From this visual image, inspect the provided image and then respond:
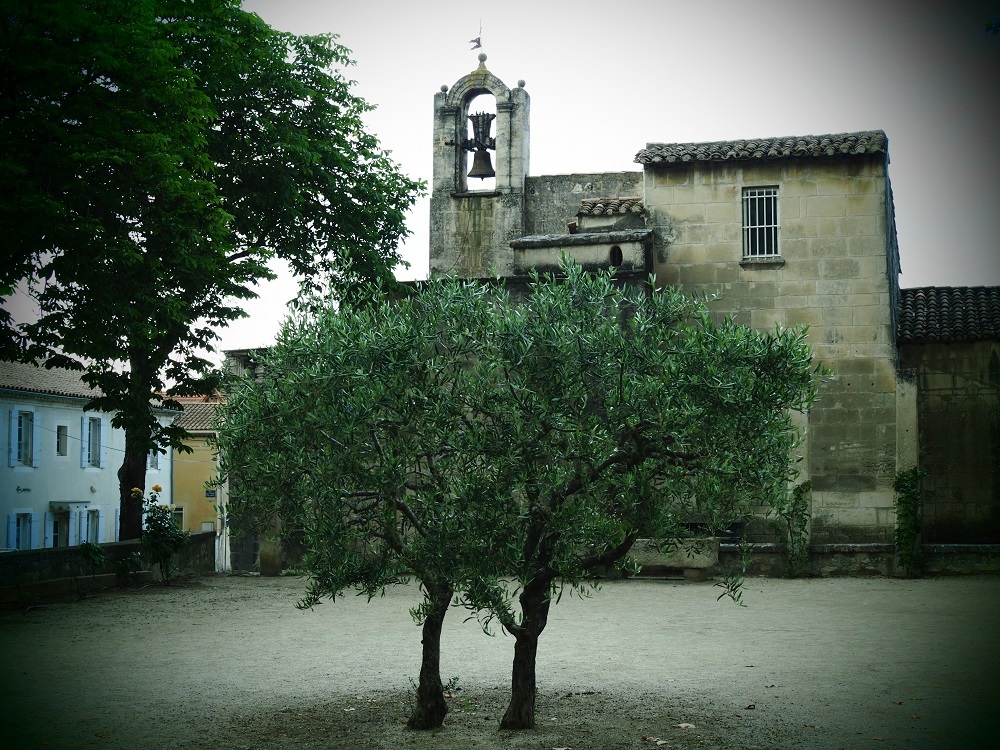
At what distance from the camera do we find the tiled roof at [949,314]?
2358cm

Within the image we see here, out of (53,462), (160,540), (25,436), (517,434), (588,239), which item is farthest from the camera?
(53,462)

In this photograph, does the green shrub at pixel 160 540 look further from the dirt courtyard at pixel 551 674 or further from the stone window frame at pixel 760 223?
the stone window frame at pixel 760 223

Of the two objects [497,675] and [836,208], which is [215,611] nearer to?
[497,675]

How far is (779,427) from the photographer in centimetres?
851

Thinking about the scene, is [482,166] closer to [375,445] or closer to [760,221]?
[760,221]

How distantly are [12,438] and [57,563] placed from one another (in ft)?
66.7

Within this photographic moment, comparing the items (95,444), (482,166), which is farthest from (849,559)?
(95,444)

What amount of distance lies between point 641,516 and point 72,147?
1290 cm

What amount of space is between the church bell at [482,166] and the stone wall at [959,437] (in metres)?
15.0

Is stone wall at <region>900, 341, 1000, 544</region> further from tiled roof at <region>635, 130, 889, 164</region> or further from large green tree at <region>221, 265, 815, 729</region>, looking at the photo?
large green tree at <region>221, 265, 815, 729</region>

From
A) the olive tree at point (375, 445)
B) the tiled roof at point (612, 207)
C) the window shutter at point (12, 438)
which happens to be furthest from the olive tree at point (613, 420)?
the window shutter at point (12, 438)

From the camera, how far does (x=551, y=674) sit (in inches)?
463

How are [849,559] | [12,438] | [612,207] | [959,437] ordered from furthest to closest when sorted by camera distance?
[12,438], [612,207], [959,437], [849,559]

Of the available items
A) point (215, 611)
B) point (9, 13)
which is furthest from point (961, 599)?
point (9, 13)
